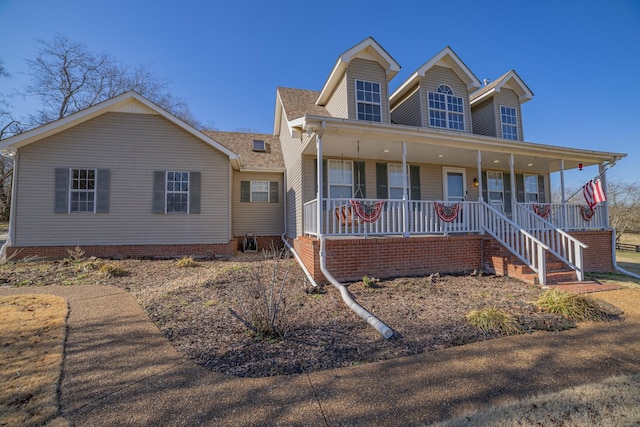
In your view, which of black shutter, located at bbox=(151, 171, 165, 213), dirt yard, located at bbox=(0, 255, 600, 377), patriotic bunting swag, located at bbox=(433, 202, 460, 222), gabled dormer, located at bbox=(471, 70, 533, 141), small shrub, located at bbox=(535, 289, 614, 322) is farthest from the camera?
gabled dormer, located at bbox=(471, 70, 533, 141)

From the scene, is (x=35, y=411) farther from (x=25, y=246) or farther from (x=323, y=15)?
(x=323, y=15)

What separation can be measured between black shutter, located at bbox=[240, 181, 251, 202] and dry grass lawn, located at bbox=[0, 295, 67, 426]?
7450mm

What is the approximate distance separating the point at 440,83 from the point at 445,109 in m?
1.00

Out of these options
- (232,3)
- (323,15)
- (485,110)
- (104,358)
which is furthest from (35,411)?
(485,110)

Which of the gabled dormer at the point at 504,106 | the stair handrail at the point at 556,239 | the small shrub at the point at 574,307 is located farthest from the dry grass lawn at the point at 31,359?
the gabled dormer at the point at 504,106

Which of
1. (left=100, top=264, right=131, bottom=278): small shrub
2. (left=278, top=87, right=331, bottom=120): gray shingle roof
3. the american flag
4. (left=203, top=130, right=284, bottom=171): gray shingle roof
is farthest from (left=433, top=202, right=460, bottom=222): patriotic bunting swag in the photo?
(left=100, top=264, right=131, bottom=278): small shrub

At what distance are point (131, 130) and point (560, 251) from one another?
14198 millimetres

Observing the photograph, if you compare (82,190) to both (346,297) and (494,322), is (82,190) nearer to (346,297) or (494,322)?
(346,297)

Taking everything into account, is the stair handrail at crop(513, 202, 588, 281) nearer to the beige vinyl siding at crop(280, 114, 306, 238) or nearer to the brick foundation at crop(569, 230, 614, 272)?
the brick foundation at crop(569, 230, 614, 272)

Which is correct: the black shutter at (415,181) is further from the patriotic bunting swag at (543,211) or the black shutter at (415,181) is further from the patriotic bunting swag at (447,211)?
the patriotic bunting swag at (543,211)

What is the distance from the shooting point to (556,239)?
8.53 m

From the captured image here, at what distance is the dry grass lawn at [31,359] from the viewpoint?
8.04 ft

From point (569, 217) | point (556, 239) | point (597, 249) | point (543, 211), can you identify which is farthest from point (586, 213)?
point (556, 239)

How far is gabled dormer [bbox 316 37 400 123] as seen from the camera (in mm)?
9711
